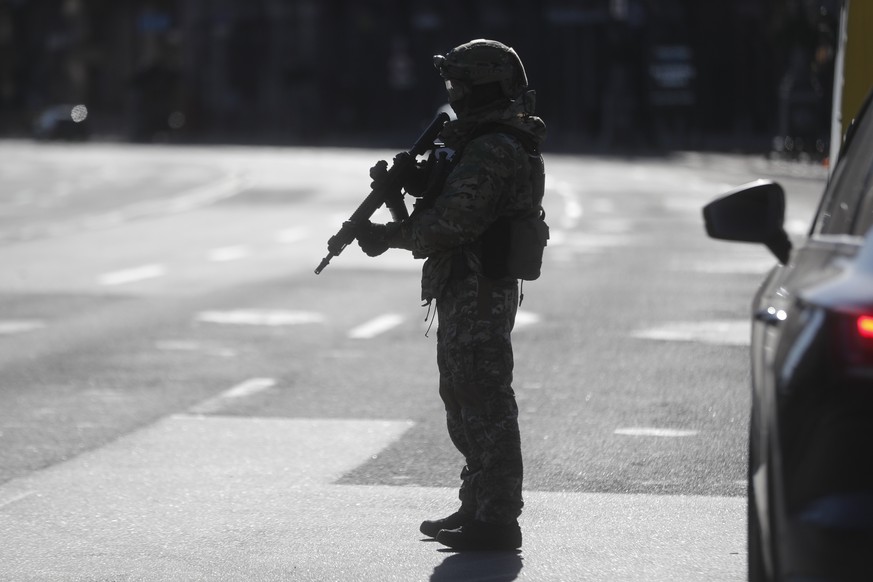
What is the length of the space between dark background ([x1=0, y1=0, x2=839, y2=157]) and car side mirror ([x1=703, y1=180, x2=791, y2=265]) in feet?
107

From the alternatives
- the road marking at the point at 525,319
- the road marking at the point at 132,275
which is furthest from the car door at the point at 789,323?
the road marking at the point at 132,275

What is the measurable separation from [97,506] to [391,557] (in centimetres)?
148

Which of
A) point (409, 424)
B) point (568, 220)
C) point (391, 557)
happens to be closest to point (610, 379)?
point (409, 424)

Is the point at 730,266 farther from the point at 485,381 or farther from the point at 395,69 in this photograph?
the point at 395,69

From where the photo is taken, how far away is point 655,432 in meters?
8.89

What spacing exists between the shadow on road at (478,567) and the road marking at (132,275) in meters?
11.4

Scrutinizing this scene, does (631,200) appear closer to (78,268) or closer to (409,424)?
(78,268)

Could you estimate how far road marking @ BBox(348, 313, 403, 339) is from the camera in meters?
13.1

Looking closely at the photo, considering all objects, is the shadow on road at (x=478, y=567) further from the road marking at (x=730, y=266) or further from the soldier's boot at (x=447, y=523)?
the road marking at (x=730, y=266)

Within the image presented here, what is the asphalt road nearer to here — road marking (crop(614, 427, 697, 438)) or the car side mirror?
road marking (crop(614, 427, 697, 438))

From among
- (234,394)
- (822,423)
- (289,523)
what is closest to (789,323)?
(822,423)

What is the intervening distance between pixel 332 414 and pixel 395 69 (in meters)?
56.4

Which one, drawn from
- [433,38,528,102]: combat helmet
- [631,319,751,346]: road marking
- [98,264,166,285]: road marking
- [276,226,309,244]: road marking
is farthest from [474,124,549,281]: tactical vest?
[276,226,309,244]: road marking

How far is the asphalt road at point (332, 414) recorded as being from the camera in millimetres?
6387
